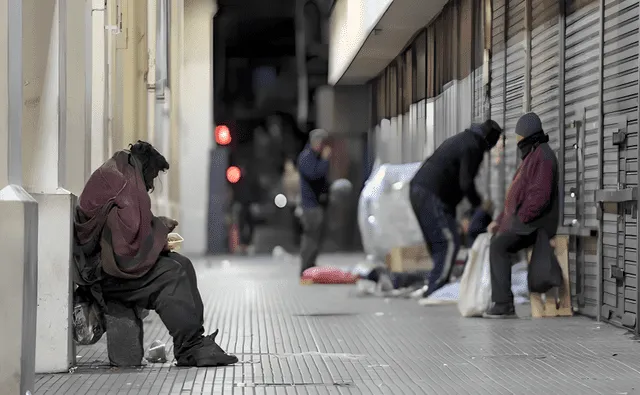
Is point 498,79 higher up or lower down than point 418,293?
higher up

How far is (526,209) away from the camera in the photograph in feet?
39.7

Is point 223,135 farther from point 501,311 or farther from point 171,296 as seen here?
point 171,296

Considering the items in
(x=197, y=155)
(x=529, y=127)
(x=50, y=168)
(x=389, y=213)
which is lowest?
(x=389, y=213)

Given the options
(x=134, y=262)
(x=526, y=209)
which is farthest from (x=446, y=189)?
(x=134, y=262)

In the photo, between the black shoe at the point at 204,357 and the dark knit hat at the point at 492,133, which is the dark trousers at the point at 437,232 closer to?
the dark knit hat at the point at 492,133

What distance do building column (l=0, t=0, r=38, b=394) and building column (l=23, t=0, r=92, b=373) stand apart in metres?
1.52

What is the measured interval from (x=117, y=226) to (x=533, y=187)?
15.9 ft

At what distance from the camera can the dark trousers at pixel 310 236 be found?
1903 centimetres

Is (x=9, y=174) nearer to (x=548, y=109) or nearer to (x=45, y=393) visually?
(x=45, y=393)

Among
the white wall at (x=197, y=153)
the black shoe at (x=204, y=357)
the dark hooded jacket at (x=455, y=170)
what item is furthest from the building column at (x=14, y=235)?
the white wall at (x=197, y=153)

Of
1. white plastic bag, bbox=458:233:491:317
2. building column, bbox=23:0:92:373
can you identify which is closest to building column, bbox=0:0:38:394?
building column, bbox=23:0:92:373

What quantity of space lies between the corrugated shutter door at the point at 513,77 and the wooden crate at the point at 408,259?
2114mm

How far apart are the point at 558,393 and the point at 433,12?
10.4 metres

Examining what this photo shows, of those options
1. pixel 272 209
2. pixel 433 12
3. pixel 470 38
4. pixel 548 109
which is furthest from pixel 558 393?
pixel 272 209
